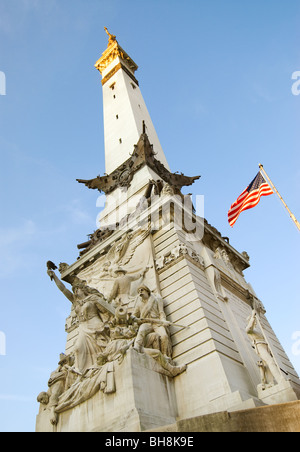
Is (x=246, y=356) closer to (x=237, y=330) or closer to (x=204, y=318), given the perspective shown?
(x=237, y=330)

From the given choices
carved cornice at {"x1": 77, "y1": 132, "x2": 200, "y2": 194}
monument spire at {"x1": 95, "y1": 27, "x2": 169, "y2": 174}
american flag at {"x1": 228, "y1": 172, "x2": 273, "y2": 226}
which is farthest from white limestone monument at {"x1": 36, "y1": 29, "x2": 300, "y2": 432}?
monument spire at {"x1": 95, "y1": 27, "x2": 169, "y2": 174}

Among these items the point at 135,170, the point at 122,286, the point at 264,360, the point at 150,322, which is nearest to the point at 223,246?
the point at 122,286

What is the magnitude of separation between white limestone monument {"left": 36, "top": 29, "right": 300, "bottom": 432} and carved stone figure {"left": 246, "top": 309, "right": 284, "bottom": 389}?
0.03 m

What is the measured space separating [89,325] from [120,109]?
2642 cm

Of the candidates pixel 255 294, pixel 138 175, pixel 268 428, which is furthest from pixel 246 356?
pixel 138 175

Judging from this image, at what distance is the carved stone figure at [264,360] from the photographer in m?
8.90

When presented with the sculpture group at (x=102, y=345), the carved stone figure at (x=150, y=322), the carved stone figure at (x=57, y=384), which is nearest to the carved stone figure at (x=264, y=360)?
the sculpture group at (x=102, y=345)

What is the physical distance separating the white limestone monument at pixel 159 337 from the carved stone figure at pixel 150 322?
0.03 m

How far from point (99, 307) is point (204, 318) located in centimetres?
342

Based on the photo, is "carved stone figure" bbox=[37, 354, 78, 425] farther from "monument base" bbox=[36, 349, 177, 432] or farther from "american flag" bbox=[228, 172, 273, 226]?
"american flag" bbox=[228, 172, 273, 226]

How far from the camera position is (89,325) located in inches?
427

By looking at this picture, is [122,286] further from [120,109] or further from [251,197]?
[120,109]

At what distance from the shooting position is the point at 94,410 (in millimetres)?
8547

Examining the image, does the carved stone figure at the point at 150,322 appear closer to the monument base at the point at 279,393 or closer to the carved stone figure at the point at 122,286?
the carved stone figure at the point at 122,286
